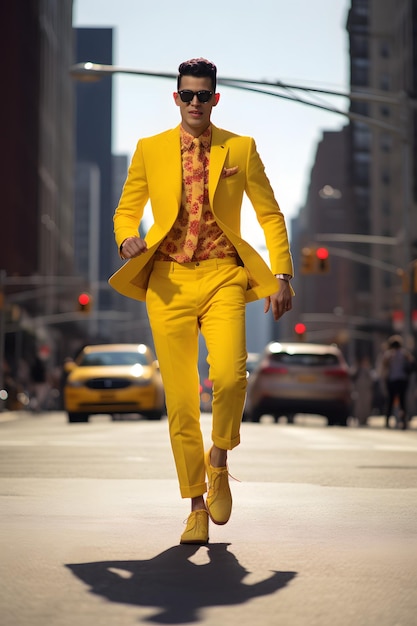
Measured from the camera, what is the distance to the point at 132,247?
620 cm

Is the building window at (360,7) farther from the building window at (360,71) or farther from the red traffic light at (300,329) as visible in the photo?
the red traffic light at (300,329)

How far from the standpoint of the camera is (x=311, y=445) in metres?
15.1

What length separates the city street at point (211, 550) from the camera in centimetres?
453

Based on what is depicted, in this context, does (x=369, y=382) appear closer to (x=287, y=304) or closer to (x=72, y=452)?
(x=72, y=452)

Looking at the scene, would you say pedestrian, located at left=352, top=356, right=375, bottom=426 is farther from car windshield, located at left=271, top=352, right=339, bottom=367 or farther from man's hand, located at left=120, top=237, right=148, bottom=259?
man's hand, located at left=120, top=237, right=148, bottom=259

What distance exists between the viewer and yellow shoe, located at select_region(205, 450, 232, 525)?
6.30m

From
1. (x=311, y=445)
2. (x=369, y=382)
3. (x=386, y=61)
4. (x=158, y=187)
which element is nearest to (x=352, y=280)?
(x=386, y=61)

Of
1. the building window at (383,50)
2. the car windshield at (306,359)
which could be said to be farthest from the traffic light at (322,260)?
the building window at (383,50)

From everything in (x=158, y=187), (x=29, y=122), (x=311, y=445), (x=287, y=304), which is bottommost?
(x=311, y=445)

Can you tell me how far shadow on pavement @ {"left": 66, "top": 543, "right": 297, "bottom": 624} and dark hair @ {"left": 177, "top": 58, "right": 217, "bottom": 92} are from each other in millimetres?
2191

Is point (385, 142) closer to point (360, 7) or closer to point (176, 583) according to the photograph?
point (360, 7)

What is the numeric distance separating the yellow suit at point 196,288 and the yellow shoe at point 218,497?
0.19 feet

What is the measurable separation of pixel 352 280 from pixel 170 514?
13127 cm

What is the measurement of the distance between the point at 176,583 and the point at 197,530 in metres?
1.15
